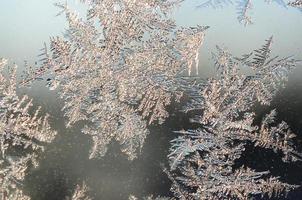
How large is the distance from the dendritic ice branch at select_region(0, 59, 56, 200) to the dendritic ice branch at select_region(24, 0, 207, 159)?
0.22ft

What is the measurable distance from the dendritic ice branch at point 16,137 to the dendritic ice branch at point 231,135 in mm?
341

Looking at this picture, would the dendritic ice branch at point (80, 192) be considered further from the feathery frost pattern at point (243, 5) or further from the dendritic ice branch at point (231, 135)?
the feathery frost pattern at point (243, 5)

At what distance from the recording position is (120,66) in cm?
108

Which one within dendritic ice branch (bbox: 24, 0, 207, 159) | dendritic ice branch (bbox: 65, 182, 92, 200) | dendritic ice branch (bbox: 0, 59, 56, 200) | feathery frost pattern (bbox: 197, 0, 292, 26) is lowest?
dendritic ice branch (bbox: 65, 182, 92, 200)

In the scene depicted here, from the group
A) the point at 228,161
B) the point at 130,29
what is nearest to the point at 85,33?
the point at 130,29

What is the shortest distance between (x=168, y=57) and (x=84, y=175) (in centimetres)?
37

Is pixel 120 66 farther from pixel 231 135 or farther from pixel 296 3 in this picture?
pixel 296 3

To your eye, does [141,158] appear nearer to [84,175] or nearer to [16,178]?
[84,175]

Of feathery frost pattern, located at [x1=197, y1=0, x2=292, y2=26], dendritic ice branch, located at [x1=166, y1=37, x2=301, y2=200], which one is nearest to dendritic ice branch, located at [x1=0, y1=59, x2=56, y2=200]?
dendritic ice branch, located at [x1=166, y1=37, x2=301, y2=200]

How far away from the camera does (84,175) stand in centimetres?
113

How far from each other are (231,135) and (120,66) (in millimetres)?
330

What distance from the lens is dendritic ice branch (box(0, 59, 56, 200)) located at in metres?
1.07

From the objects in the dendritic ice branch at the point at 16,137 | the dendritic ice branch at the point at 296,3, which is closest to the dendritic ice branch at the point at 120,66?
the dendritic ice branch at the point at 16,137

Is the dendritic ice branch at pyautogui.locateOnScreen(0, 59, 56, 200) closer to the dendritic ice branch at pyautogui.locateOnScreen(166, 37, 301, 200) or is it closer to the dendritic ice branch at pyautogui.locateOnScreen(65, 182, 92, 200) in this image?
the dendritic ice branch at pyautogui.locateOnScreen(65, 182, 92, 200)
